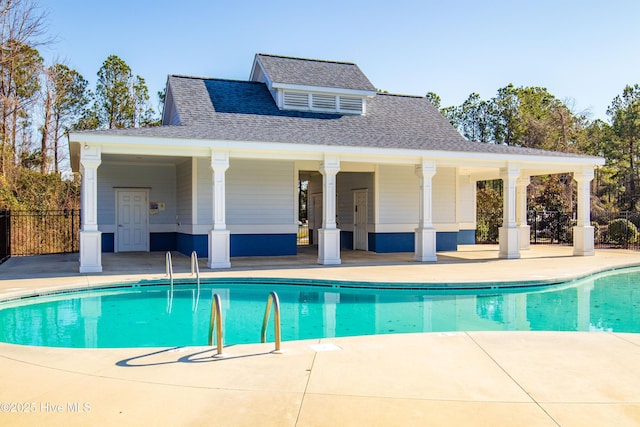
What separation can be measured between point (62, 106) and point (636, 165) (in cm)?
3532

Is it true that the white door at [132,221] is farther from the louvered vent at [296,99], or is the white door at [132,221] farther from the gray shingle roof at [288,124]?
the louvered vent at [296,99]

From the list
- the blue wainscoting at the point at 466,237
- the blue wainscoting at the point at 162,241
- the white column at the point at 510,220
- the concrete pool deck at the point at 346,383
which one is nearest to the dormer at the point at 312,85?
the white column at the point at 510,220

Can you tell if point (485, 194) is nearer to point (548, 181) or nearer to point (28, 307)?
point (548, 181)

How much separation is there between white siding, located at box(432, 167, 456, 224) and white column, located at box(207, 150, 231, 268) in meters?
8.60

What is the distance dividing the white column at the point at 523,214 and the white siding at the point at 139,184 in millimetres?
13322

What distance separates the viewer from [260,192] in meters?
17.2

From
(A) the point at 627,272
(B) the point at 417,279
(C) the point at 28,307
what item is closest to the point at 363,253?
(B) the point at 417,279

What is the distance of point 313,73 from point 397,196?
18.1 ft

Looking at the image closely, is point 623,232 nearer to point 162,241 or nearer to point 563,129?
point 563,129

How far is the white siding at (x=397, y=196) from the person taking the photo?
61.9 feet

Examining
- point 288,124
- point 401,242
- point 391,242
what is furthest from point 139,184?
point 401,242

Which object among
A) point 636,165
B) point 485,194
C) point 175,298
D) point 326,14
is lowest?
point 175,298

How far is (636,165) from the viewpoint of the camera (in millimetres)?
→ 35000

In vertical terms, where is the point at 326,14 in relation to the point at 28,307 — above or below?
above
